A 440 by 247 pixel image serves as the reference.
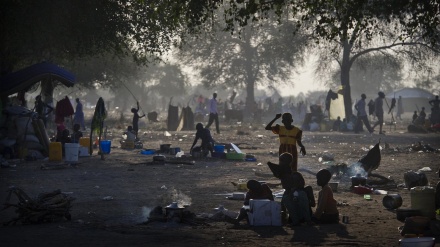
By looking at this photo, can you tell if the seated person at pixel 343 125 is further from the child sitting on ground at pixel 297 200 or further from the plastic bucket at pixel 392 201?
the child sitting on ground at pixel 297 200

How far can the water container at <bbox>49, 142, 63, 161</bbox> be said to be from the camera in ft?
64.0

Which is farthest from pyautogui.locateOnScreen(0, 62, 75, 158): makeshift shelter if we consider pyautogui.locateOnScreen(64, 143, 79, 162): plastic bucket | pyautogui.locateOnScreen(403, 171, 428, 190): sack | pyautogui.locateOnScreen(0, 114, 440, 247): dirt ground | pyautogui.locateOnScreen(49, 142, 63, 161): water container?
pyautogui.locateOnScreen(403, 171, 428, 190): sack

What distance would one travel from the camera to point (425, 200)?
32.3 feet

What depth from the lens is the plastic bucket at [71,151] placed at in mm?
19281

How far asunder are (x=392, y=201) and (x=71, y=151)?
10.4 metres

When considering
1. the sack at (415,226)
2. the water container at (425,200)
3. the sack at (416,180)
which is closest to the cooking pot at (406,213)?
the water container at (425,200)

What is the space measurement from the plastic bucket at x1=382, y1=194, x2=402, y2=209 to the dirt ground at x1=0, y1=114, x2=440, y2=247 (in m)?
0.13

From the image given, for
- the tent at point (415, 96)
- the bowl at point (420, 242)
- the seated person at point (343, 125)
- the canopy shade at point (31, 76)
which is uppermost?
the tent at point (415, 96)

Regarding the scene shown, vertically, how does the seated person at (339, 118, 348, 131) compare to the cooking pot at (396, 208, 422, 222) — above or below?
above

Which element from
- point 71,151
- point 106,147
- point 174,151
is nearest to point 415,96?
point 174,151

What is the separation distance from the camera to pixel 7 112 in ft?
67.9

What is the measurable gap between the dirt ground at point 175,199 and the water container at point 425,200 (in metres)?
0.44

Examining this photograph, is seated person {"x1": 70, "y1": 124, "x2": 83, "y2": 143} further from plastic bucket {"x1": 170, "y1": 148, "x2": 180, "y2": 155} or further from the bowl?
the bowl

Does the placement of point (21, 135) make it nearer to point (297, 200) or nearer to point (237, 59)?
point (297, 200)
